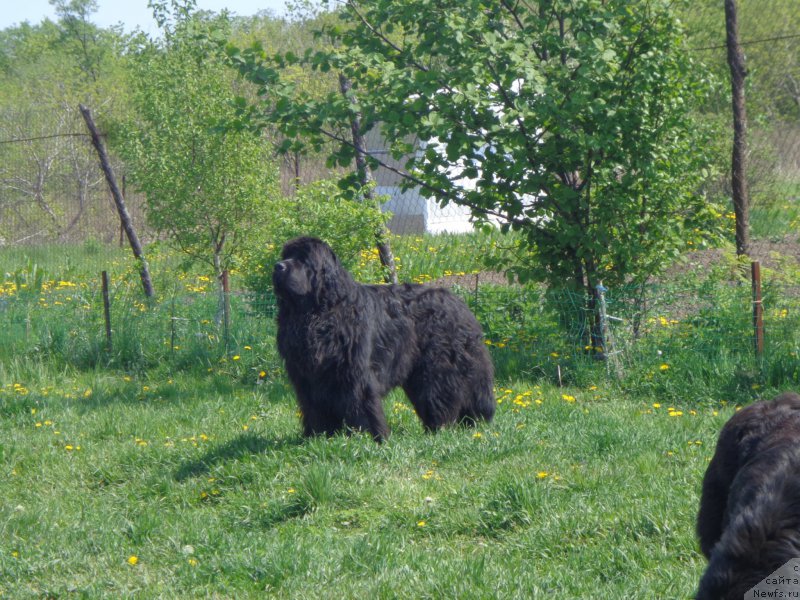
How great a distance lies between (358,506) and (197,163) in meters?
8.05

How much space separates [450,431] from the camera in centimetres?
767

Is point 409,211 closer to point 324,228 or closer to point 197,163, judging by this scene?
point 197,163

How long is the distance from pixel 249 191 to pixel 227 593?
8724 millimetres

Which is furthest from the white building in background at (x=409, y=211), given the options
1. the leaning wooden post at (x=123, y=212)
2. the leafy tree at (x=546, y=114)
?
the leafy tree at (x=546, y=114)

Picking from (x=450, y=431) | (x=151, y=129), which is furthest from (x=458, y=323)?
(x=151, y=129)

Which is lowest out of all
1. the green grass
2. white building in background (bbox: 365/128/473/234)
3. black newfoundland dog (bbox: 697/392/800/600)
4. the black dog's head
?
the green grass

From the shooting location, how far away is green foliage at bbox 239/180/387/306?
10695 millimetres

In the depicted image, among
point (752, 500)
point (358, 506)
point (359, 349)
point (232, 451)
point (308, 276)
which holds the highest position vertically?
point (308, 276)

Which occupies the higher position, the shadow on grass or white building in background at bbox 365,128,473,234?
white building in background at bbox 365,128,473,234

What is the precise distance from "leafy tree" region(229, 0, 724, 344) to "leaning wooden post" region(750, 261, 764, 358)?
1.00m

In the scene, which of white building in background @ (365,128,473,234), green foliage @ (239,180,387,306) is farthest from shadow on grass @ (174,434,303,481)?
white building in background @ (365,128,473,234)

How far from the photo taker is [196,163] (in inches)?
510

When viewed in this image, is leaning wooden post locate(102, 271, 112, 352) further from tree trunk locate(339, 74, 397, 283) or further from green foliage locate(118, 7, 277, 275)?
tree trunk locate(339, 74, 397, 283)

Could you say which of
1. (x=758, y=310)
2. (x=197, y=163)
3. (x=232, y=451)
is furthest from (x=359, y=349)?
(x=197, y=163)
